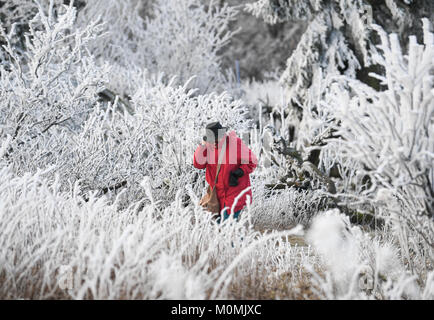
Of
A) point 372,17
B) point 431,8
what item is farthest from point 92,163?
point 431,8

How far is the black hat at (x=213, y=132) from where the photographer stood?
3.88 meters

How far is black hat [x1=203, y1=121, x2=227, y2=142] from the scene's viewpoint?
388 cm

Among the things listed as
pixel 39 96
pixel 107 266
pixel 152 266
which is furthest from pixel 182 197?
pixel 107 266

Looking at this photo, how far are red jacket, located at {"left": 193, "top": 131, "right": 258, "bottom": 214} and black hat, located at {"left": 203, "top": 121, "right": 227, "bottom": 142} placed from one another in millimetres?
92

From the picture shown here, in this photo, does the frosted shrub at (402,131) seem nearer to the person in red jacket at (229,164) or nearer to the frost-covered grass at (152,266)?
the frost-covered grass at (152,266)

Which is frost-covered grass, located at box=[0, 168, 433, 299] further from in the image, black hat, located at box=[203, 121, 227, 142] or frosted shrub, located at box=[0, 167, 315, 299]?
black hat, located at box=[203, 121, 227, 142]

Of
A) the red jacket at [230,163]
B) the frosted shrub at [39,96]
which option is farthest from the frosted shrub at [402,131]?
the frosted shrub at [39,96]

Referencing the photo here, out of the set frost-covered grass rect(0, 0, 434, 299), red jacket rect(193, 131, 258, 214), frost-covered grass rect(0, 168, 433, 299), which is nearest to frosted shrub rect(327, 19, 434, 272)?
frost-covered grass rect(0, 0, 434, 299)

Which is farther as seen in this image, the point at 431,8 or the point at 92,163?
the point at 431,8

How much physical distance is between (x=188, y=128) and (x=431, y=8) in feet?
16.5

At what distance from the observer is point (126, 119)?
5.53 m

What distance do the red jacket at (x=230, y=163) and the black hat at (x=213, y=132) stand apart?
0.30 feet
